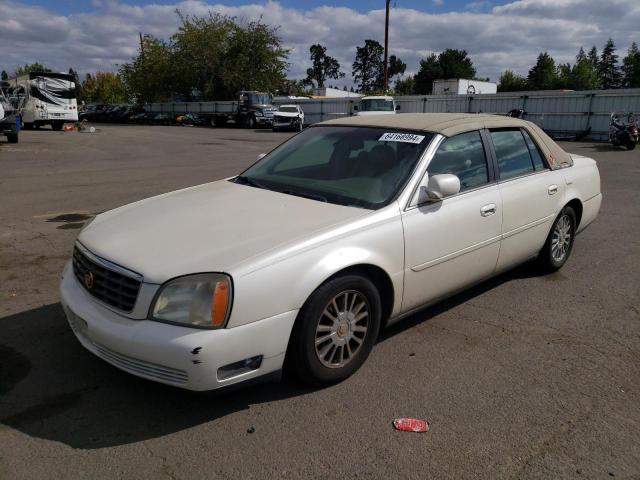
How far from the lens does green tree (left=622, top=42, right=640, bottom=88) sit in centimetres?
9612

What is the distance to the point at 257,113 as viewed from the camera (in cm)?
3728

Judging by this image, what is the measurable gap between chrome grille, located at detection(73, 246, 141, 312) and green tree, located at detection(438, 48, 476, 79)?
108 metres

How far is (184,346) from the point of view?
2594mm

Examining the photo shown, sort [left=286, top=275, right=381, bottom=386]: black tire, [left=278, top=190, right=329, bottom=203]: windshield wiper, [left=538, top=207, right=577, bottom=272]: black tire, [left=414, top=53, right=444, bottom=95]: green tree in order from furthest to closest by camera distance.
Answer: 1. [left=414, top=53, right=444, bottom=95]: green tree
2. [left=538, top=207, right=577, bottom=272]: black tire
3. [left=278, top=190, right=329, bottom=203]: windshield wiper
4. [left=286, top=275, right=381, bottom=386]: black tire

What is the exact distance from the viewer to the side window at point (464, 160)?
3844mm

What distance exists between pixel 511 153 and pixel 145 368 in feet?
11.2

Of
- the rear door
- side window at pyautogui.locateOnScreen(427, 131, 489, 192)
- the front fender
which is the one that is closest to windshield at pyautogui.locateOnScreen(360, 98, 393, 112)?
the rear door

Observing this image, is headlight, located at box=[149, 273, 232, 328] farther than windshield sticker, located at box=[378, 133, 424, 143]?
No

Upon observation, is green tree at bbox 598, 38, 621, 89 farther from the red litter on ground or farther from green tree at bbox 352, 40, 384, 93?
the red litter on ground

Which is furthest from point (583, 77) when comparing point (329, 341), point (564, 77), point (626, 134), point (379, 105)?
point (329, 341)

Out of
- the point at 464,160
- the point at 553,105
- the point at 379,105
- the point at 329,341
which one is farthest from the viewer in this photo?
the point at 379,105

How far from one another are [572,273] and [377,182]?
2774 mm

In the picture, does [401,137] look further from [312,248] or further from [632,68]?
[632,68]

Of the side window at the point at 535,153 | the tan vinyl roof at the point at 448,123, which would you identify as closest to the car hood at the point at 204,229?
the tan vinyl roof at the point at 448,123
